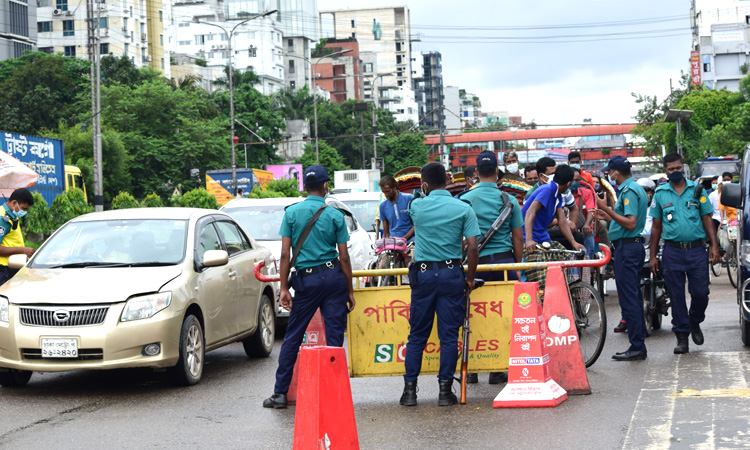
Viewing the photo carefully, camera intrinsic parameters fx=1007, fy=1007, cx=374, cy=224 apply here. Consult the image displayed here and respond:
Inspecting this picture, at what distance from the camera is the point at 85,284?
8859mm

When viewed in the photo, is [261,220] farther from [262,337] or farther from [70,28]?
[70,28]

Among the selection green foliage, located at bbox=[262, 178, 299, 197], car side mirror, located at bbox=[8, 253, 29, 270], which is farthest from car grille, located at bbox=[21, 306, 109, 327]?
green foliage, located at bbox=[262, 178, 299, 197]

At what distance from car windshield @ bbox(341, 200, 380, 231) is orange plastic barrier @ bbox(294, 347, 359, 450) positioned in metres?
13.2

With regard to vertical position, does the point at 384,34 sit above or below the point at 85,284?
above

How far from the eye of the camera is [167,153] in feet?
205

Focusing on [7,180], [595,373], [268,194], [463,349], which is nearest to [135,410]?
[463,349]

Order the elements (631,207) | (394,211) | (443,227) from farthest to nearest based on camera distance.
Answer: (394,211) < (631,207) < (443,227)

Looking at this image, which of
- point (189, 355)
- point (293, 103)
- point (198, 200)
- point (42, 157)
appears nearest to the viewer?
point (189, 355)

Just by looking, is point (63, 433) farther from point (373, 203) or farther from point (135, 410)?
point (373, 203)

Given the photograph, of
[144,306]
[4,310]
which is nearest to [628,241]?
[144,306]

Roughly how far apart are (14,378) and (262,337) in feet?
8.84

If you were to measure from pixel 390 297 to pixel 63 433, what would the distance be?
2697 millimetres

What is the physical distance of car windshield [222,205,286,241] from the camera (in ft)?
45.5

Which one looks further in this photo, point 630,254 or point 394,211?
point 394,211
